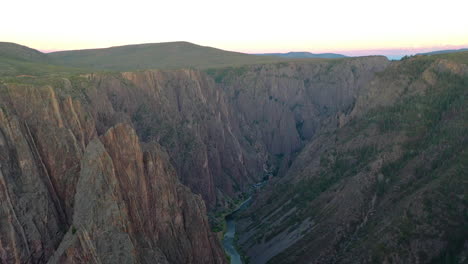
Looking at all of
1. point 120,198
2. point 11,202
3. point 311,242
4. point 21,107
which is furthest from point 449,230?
point 21,107

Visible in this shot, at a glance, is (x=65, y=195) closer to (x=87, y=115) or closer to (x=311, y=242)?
(x=87, y=115)

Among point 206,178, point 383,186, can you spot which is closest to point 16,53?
point 206,178

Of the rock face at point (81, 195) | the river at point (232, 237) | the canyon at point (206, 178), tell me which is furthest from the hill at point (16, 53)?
the rock face at point (81, 195)

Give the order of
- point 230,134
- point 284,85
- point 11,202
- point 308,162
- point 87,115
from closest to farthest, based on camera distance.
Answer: point 11,202
point 87,115
point 308,162
point 230,134
point 284,85

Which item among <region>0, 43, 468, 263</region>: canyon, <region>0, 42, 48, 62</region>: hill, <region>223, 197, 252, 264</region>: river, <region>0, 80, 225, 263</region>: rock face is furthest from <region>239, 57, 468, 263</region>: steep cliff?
<region>0, 42, 48, 62</region>: hill

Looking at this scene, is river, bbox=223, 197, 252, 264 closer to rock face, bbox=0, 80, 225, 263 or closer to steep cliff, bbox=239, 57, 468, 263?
steep cliff, bbox=239, 57, 468, 263

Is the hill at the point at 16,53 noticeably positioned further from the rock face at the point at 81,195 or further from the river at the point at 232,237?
the rock face at the point at 81,195
